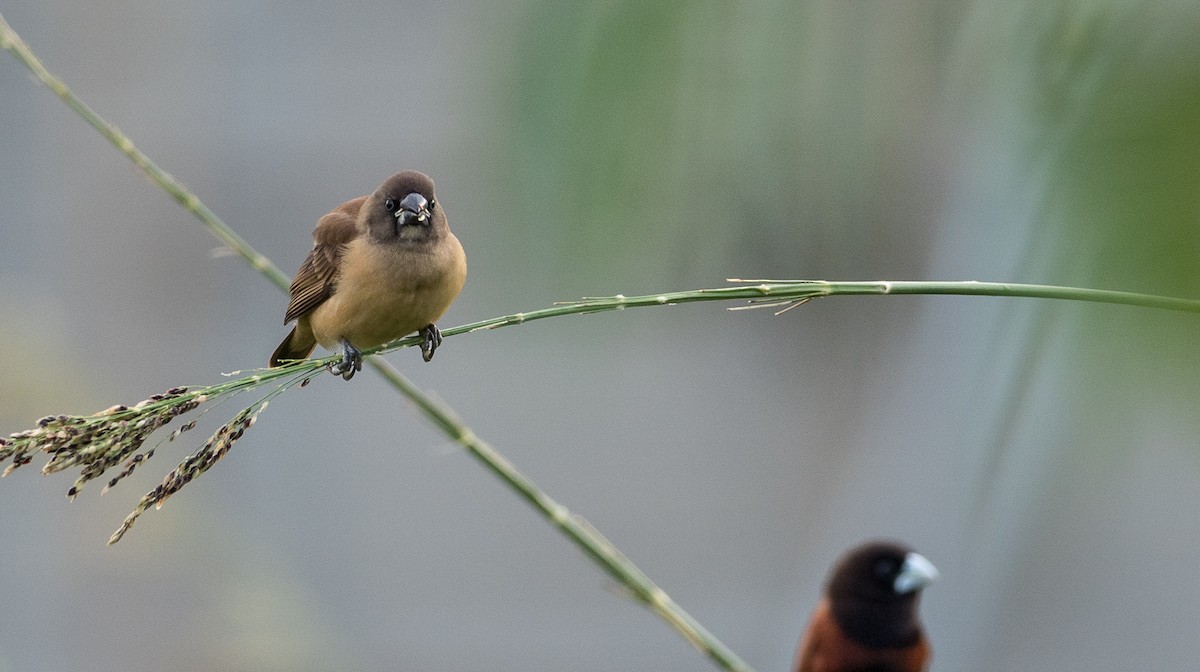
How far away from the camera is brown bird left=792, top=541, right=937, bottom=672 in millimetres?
3525

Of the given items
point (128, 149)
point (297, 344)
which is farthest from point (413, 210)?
point (128, 149)

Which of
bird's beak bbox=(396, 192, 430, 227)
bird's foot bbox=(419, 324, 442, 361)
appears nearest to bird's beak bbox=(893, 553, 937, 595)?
bird's foot bbox=(419, 324, 442, 361)

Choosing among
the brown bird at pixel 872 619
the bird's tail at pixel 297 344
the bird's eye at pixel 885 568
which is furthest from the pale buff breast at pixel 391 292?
the bird's eye at pixel 885 568

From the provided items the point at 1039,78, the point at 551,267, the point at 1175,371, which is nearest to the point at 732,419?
the point at 551,267

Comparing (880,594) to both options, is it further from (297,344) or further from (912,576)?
(297,344)

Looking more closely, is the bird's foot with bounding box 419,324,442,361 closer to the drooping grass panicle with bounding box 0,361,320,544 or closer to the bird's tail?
the bird's tail

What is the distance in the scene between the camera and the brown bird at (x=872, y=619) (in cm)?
353

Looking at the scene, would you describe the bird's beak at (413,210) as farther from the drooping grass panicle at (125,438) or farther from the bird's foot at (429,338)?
the drooping grass panicle at (125,438)

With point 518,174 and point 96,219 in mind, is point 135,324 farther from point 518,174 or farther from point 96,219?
point 518,174

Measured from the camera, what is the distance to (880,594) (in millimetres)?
3643

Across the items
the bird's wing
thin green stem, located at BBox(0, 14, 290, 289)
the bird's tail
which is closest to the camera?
thin green stem, located at BBox(0, 14, 290, 289)

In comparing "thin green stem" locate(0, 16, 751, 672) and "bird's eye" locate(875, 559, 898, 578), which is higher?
"thin green stem" locate(0, 16, 751, 672)

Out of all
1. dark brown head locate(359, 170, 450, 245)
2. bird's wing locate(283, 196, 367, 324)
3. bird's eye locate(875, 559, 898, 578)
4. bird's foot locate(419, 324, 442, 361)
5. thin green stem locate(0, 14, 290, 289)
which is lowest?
bird's eye locate(875, 559, 898, 578)

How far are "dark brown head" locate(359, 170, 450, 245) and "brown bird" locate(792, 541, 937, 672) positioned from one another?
1.74m
